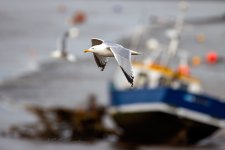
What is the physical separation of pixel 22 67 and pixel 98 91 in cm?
785

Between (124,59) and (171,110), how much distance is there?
19.0m

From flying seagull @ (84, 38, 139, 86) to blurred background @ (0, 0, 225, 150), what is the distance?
8.35ft

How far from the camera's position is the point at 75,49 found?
6341 centimetres

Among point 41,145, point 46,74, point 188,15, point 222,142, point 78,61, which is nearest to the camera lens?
point 41,145

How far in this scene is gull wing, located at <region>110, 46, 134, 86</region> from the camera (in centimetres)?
1939

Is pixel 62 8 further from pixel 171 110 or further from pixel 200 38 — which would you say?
pixel 171 110

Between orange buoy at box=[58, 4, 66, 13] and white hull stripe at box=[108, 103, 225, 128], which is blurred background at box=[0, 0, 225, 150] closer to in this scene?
orange buoy at box=[58, 4, 66, 13]

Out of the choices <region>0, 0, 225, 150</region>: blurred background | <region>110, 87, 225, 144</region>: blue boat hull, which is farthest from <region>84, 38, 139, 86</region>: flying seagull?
<region>110, 87, 225, 144</region>: blue boat hull

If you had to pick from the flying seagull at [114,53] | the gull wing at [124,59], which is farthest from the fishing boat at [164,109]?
the gull wing at [124,59]

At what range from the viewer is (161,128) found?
39125 mm

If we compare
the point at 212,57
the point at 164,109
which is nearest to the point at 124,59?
the point at 164,109

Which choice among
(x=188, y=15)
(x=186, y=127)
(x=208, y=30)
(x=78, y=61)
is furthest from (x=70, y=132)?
(x=188, y=15)

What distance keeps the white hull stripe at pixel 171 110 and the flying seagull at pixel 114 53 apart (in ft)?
56.2

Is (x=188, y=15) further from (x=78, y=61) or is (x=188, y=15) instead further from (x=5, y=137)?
(x=5, y=137)
